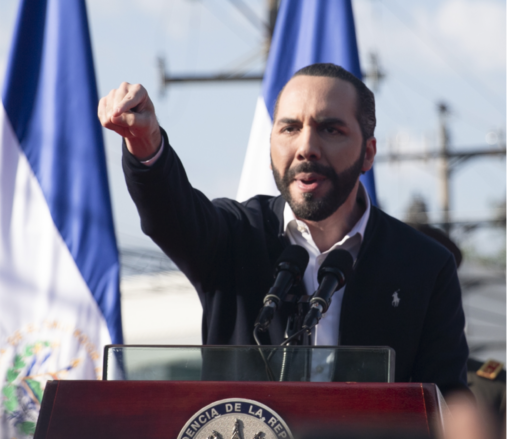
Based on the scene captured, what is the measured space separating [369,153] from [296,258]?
2.50ft

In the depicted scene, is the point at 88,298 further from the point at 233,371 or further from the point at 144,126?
the point at 233,371

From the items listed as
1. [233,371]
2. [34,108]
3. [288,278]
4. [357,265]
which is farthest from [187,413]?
[34,108]

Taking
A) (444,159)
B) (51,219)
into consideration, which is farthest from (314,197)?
(444,159)

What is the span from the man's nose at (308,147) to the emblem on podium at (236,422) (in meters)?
1.00

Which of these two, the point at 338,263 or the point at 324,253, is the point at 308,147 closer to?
the point at 324,253

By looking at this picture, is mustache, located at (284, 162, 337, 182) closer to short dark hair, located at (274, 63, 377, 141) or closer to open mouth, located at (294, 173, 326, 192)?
open mouth, located at (294, 173, 326, 192)

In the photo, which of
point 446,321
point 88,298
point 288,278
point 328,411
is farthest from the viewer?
point 88,298

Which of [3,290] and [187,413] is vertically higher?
[3,290]

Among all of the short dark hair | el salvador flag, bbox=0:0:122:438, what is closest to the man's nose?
the short dark hair

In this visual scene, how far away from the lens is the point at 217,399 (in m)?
1.20

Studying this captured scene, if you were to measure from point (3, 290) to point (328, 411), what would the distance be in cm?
272

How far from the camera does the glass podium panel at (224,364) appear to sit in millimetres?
1339

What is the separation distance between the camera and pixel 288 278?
169cm

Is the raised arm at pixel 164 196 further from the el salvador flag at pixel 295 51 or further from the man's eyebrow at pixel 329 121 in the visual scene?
the el salvador flag at pixel 295 51
